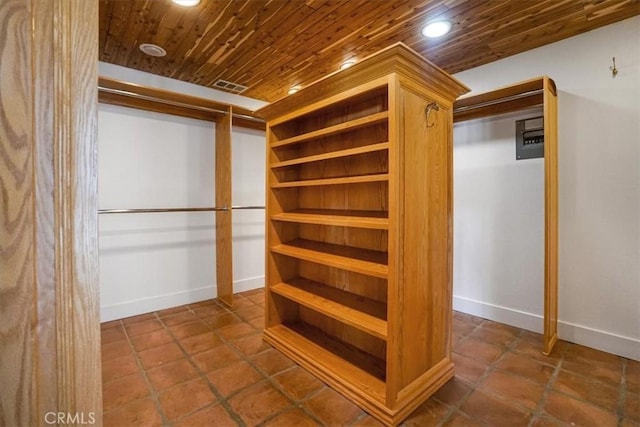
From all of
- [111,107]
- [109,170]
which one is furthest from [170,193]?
[111,107]

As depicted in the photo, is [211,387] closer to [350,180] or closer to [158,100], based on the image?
[350,180]

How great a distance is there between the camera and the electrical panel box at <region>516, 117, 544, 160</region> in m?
2.47

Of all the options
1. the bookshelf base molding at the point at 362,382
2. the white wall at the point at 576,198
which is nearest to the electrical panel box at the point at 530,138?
the white wall at the point at 576,198

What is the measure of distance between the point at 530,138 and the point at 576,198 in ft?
2.02

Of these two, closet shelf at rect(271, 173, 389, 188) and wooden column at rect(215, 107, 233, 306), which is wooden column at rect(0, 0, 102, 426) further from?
wooden column at rect(215, 107, 233, 306)

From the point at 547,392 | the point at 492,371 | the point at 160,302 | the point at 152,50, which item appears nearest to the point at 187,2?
the point at 152,50

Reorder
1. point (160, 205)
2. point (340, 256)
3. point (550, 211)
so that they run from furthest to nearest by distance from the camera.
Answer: point (160, 205), point (550, 211), point (340, 256)

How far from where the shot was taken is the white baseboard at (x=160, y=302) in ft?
9.10

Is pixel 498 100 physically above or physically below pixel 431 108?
above

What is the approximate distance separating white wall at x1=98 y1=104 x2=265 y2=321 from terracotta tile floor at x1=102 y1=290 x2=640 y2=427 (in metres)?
0.54

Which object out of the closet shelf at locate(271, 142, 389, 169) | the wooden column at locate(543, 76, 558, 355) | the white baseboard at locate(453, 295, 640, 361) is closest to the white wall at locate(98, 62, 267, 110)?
the closet shelf at locate(271, 142, 389, 169)

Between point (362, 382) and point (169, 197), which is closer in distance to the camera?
point (362, 382)

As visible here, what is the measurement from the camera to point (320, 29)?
86.6 inches

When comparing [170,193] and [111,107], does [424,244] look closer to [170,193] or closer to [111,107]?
[170,193]
